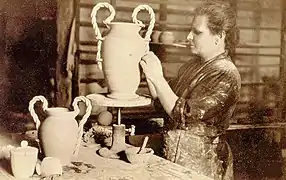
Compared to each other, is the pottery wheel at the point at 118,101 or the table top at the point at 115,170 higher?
the pottery wheel at the point at 118,101

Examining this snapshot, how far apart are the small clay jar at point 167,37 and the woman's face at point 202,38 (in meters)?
0.43

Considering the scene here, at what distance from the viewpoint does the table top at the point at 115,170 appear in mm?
1566

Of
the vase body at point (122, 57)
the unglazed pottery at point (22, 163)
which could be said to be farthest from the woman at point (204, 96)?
the unglazed pottery at point (22, 163)

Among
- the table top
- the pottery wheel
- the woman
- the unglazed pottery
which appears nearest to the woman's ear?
the woman

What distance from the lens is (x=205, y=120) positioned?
2191mm

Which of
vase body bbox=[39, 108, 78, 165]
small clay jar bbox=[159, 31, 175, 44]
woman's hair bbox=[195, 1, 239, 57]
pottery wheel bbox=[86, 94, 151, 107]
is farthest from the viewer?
small clay jar bbox=[159, 31, 175, 44]

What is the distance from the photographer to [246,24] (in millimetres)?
2635

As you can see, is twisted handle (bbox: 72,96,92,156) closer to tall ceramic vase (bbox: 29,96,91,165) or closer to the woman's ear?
tall ceramic vase (bbox: 29,96,91,165)

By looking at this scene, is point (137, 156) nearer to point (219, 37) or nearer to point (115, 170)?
point (115, 170)

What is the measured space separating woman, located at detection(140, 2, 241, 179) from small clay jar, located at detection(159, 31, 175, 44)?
0.40 metres

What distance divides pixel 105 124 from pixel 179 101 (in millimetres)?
401

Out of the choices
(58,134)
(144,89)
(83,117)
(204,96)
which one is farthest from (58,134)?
(144,89)

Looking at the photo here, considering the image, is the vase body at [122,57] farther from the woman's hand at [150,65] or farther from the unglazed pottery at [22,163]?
the unglazed pottery at [22,163]

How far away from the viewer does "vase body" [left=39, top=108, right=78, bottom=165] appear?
1635 mm
